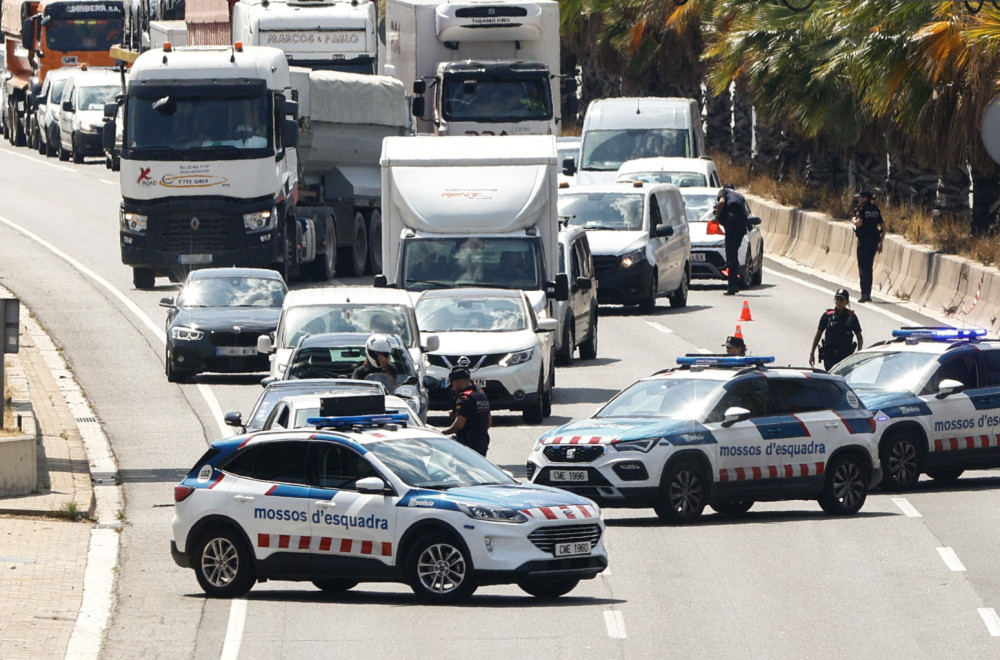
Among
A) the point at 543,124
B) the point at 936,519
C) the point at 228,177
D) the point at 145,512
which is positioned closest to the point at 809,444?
the point at 936,519

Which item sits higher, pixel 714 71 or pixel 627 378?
pixel 714 71

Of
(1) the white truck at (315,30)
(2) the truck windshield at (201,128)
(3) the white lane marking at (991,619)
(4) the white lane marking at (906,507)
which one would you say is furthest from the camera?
(1) the white truck at (315,30)

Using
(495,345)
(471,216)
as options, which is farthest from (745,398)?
(471,216)

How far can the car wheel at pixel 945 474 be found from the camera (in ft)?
72.5

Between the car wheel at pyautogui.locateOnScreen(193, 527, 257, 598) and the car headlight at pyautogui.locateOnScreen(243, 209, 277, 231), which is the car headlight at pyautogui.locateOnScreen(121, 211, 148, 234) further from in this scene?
→ the car wheel at pyautogui.locateOnScreen(193, 527, 257, 598)

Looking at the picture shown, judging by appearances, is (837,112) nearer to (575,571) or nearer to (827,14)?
(827,14)

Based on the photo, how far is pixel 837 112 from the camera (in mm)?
38500

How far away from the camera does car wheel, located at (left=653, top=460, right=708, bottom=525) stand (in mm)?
18703

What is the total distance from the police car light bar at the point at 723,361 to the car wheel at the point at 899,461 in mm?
2249

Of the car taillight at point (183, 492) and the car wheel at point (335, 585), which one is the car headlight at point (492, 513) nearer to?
the car wheel at point (335, 585)

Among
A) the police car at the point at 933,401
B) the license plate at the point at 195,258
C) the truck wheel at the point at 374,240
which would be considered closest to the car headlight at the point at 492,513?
the police car at the point at 933,401

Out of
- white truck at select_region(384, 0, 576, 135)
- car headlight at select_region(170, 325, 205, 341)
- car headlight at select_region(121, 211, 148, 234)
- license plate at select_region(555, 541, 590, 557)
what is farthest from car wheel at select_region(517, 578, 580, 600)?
white truck at select_region(384, 0, 576, 135)

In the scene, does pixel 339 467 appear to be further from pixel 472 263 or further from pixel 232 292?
pixel 232 292

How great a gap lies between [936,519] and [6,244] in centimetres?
2783
